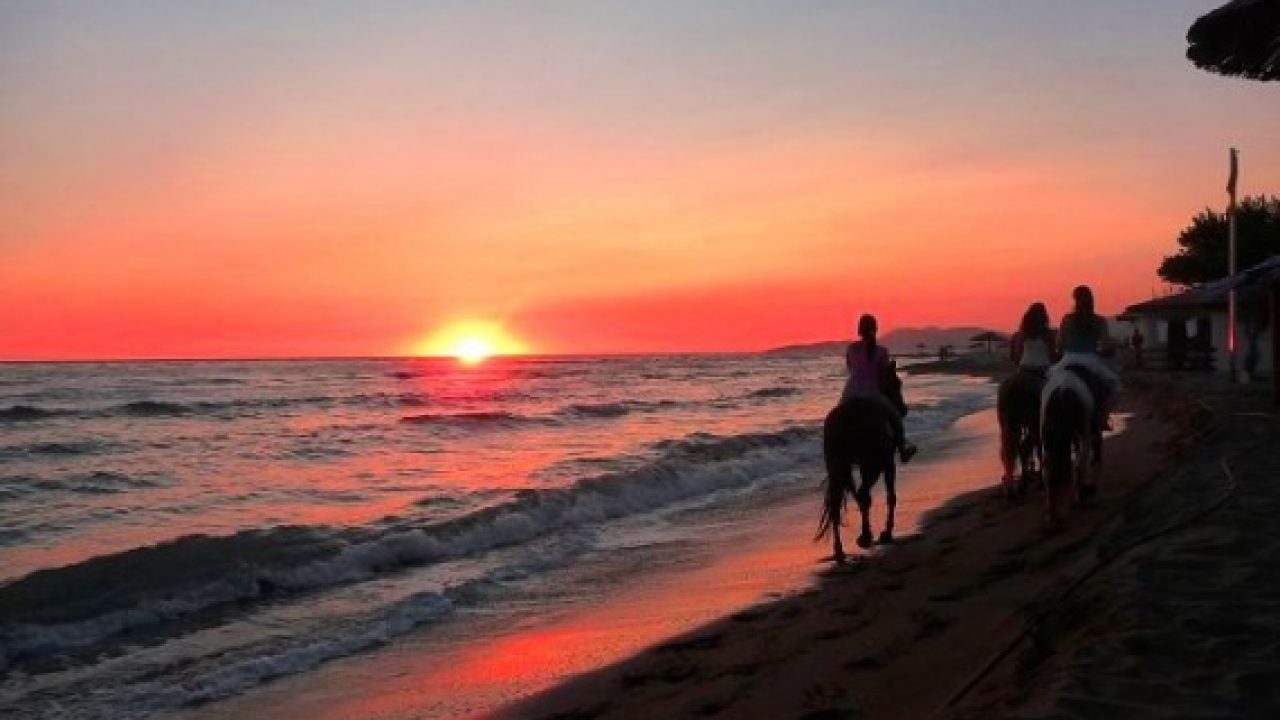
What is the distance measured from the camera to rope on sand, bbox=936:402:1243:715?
15.8 ft

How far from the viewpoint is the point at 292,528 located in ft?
42.1

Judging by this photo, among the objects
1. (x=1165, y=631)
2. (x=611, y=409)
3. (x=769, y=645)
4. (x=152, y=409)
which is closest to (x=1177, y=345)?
(x=611, y=409)

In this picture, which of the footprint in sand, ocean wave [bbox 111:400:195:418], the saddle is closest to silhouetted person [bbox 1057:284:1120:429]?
the saddle

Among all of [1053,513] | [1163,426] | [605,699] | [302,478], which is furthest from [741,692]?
[1163,426]

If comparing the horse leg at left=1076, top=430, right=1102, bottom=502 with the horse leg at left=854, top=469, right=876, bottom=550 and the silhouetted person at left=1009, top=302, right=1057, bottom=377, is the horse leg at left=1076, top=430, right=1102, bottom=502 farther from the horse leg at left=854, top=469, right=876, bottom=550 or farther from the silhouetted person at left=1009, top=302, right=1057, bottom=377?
the horse leg at left=854, top=469, right=876, bottom=550

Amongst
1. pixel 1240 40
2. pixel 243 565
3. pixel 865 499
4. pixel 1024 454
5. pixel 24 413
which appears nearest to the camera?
pixel 1240 40

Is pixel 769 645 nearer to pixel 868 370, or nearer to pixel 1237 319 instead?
pixel 868 370

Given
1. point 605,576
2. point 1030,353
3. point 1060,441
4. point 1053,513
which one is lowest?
point 605,576

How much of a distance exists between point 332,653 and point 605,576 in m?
3.42

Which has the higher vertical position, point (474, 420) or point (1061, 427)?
point (1061, 427)

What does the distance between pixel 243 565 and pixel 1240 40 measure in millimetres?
10805

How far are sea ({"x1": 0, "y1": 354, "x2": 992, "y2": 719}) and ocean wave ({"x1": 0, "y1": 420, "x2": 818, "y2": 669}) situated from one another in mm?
29

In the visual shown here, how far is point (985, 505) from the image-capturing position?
12.0 m

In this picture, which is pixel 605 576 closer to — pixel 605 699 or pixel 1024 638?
pixel 605 699
